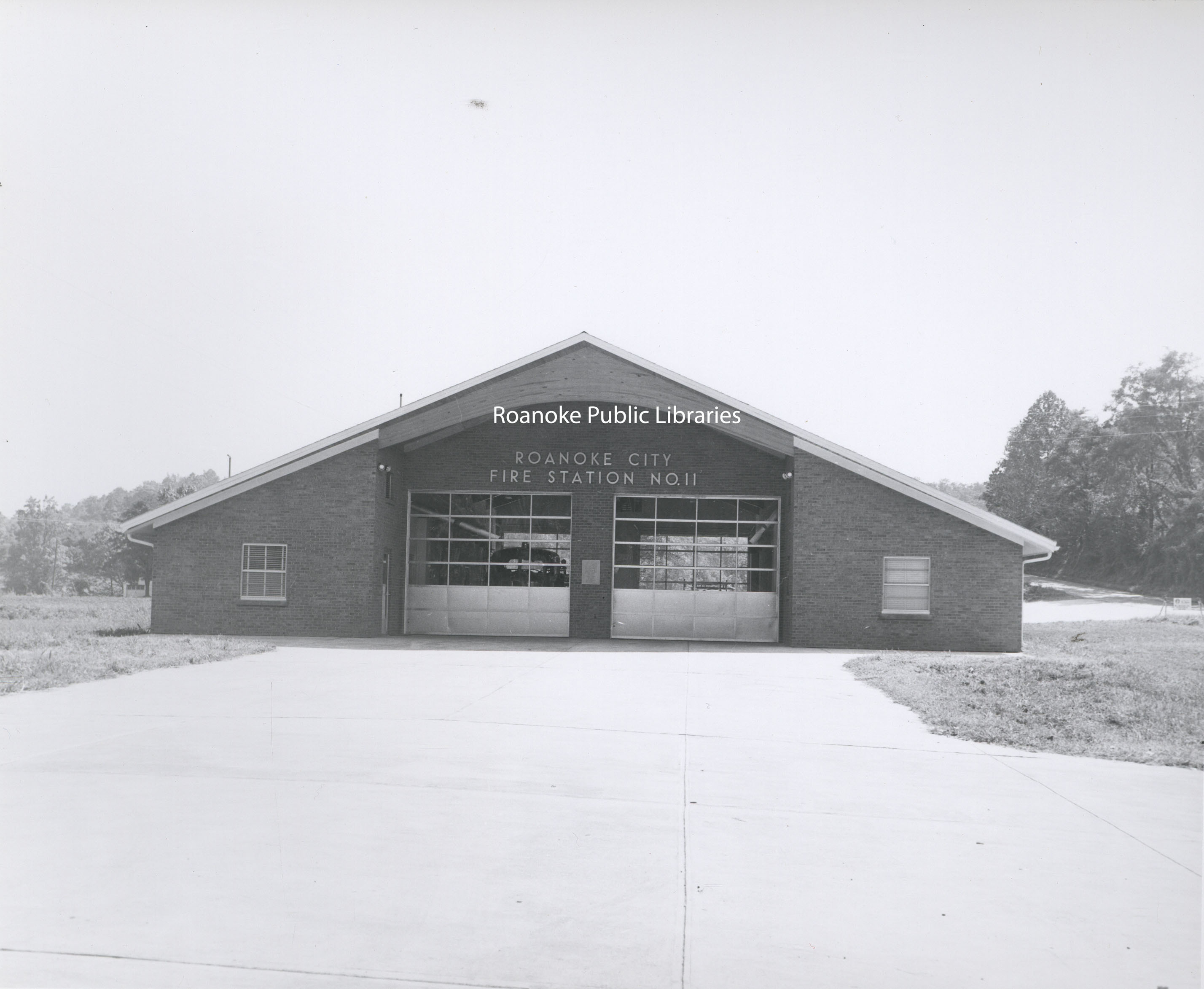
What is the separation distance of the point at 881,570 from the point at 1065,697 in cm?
933

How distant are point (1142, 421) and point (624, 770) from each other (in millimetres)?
26179

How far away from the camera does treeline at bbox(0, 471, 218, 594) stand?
→ 114 feet

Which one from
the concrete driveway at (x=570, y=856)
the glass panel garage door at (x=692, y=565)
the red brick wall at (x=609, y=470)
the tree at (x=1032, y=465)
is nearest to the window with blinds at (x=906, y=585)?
the glass panel garage door at (x=692, y=565)

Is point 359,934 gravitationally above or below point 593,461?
below

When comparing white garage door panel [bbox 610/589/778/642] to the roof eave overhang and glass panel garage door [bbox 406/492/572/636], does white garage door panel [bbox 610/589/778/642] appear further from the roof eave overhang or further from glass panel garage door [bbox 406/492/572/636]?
the roof eave overhang

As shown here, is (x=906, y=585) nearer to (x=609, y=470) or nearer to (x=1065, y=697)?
(x=609, y=470)

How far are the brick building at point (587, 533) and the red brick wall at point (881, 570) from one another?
0.13 ft

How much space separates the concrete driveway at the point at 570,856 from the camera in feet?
14.2

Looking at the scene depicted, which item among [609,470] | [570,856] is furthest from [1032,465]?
[570,856]

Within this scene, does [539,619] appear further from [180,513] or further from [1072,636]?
[1072,636]

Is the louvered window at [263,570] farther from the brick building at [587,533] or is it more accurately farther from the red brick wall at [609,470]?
the red brick wall at [609,470]

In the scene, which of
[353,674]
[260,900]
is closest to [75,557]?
[353,674]

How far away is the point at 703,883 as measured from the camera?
541 cm

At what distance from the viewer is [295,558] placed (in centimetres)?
2247
